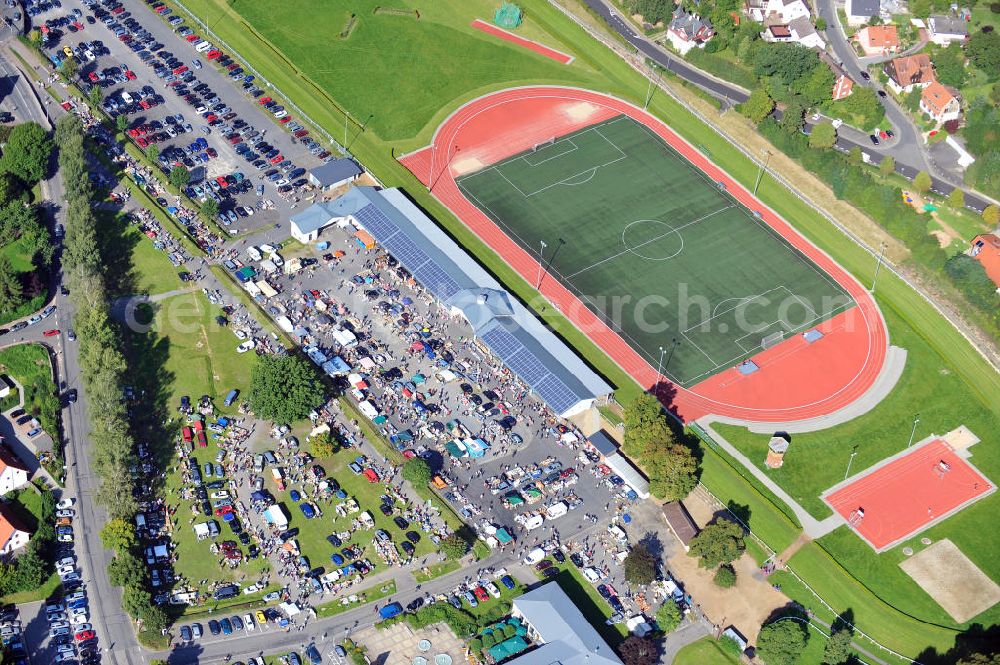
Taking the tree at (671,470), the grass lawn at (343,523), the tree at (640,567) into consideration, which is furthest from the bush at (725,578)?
the grass lawn at (343,523)

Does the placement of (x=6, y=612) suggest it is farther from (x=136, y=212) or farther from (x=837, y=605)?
(x=837, y=605)

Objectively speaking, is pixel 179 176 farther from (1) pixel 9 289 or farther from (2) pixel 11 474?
(2) pixel 11 474

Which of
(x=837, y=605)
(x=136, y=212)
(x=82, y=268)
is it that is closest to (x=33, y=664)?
(x=82, y=268)

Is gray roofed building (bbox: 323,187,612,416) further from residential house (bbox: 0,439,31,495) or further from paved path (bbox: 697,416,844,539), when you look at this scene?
residential house (bbox: 0,439,31,495)

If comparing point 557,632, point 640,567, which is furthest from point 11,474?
point 640,567

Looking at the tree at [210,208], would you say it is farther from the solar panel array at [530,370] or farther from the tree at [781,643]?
the tree at [781,643]

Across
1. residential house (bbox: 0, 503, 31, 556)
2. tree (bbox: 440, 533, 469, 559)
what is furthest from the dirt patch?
residential house (bbox: 0, 503, 31, 556)
